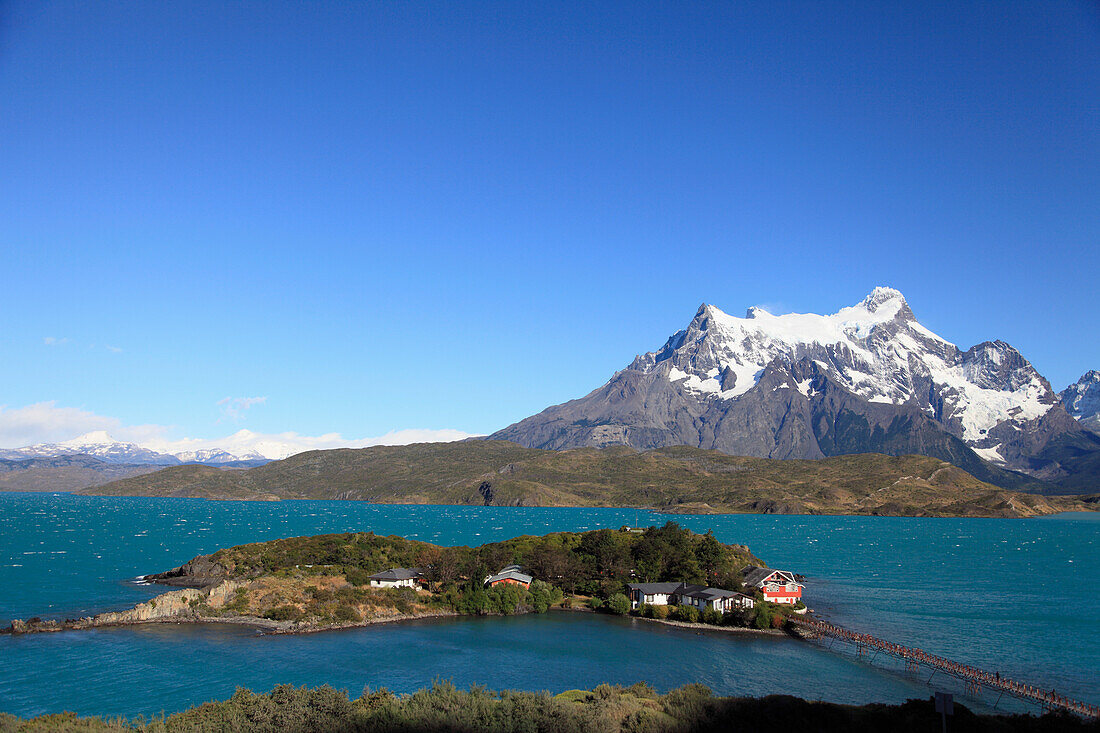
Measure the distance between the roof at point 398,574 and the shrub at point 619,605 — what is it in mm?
21930

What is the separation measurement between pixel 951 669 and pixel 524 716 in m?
40.8

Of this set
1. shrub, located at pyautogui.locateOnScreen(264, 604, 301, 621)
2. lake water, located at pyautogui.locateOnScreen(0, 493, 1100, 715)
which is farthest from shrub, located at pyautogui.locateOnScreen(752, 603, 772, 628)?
shrub, located at pyautogui.locateOnScreen(264, 604, 301, 621)

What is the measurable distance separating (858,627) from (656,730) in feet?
158

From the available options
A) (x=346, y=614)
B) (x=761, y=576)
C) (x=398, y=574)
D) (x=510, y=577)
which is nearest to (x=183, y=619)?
(x=346, y=614)

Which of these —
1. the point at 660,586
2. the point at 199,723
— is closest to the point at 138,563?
the point at 660,586

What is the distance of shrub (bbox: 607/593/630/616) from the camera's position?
7719 centimetres

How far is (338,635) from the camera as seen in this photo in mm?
65500

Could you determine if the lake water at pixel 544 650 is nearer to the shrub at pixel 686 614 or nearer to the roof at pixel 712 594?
the shrub at pixel 686 614

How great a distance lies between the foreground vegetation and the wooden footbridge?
1485 cm

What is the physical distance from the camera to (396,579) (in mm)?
80812

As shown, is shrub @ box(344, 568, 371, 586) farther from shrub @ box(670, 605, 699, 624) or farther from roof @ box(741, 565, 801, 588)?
roof @ box(741, 565, 801, 588)

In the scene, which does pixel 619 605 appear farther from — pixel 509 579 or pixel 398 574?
pixel 398 574

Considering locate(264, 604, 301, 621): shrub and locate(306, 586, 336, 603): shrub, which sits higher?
locate(306, 586, 336, 603): shrub

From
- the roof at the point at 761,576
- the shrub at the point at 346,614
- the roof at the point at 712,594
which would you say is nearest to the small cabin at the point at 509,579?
the shrub at the point at 346,614
